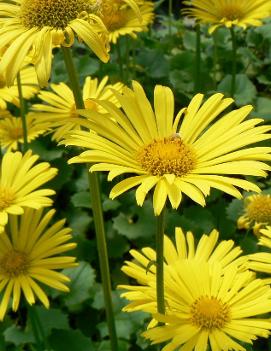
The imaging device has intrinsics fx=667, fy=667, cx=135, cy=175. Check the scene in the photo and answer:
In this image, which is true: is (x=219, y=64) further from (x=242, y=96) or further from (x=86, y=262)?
(x=86, y=262)

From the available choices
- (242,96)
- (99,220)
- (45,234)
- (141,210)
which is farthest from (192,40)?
(99,220)

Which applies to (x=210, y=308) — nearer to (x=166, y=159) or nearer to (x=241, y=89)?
(x=166, y=159)

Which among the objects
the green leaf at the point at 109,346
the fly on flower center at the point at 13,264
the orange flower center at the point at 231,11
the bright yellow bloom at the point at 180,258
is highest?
the orange flower center at the point at 231,11

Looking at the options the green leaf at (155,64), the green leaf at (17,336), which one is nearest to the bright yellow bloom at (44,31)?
the green leaf at (17,336)

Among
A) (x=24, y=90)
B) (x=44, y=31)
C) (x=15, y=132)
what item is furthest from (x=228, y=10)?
(x=44, y=31)

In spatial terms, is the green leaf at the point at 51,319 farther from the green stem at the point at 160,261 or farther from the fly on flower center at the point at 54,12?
the fly on flower center at the point at 54,12

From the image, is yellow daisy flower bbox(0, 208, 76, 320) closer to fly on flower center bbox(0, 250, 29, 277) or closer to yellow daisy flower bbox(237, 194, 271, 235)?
fly on flower center bbox(0, 250, 29, 277)
